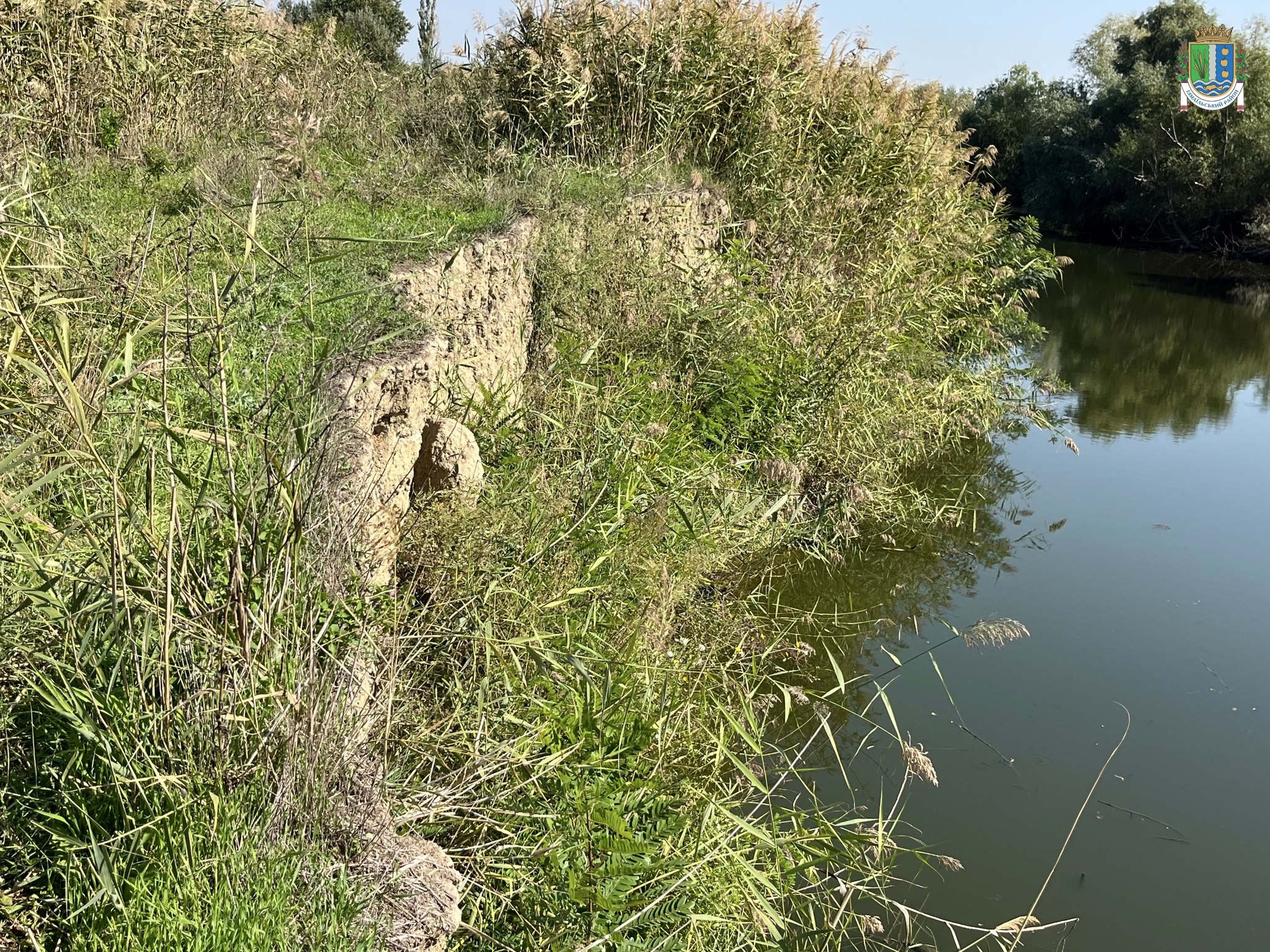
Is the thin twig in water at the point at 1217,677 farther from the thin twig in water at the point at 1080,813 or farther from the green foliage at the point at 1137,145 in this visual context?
the green foliage at the point at 1137,145

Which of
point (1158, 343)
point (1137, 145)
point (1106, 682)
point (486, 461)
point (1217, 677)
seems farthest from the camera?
point (1137, 145)

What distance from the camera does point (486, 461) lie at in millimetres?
4977

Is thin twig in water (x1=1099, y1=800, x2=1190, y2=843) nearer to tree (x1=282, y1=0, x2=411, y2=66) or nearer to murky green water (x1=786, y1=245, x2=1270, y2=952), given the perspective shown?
murky green water (x1=786, y1=245, x2=1270, y2=952)

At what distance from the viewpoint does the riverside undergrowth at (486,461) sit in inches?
84.4

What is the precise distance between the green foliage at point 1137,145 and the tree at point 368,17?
15.0 meters

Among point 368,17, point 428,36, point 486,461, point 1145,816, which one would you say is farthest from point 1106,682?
point 368,17

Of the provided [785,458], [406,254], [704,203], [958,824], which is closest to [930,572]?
[785,458]

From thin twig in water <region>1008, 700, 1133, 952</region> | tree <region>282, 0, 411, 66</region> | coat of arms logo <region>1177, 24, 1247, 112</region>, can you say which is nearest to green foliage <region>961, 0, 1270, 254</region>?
coat of arms logo <region>1177, 24, 1247, 112</region>

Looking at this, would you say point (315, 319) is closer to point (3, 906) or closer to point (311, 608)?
point (311, 608)

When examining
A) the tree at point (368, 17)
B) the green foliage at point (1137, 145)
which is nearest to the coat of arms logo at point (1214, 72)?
the green foliage at point (1137, 145)

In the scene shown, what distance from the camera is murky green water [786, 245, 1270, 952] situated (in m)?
4.02

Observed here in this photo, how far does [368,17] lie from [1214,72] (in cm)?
2151

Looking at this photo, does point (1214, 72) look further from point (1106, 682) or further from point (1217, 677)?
point (1106, 682)

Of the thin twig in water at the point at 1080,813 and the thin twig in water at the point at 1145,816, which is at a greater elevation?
the thin twig in water at the point at 1080,813
